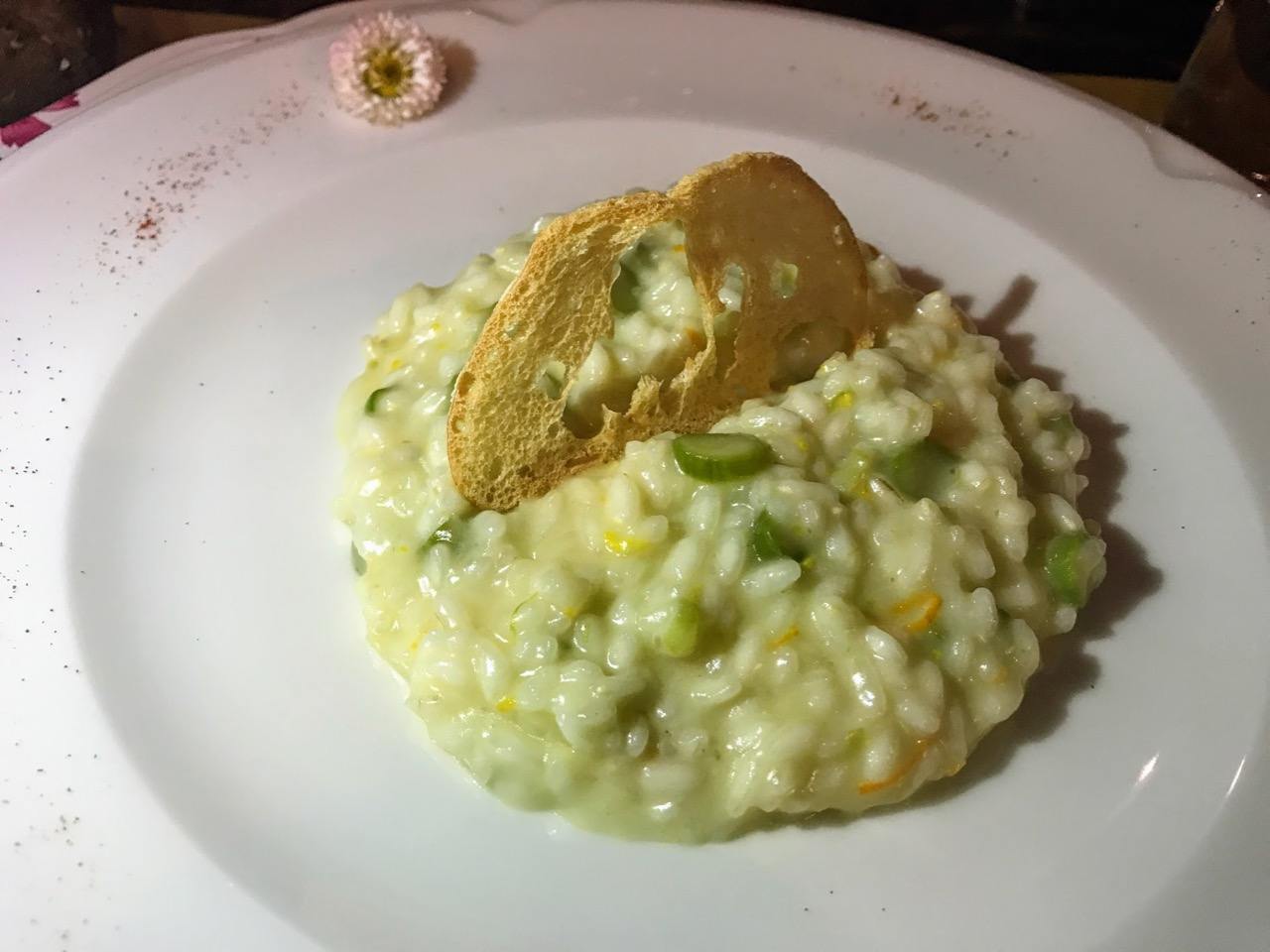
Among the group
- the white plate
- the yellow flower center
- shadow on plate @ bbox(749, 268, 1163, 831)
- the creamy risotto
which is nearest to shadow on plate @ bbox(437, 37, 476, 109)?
the white plate

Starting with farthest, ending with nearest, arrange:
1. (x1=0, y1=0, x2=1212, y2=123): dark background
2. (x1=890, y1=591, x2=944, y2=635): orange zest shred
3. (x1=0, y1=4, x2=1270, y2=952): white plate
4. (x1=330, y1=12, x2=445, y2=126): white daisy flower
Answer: (x1=0, y1=0, x2=1212, y2=123): dark background → (x1=330, y1=12, x2=445, y2=126): white daisy flower → (x1=890, y1=591, x2=944, y2=635): orange zest shred → (x1=0, y1=4, x2=1270, y2=952): white plate

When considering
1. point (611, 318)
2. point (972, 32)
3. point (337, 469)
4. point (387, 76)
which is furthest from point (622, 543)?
point (972, 32)

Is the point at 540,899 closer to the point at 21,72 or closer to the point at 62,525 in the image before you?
the point at 62,525

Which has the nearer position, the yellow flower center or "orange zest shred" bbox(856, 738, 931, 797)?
"orange zest shred" bbox(856, 738, 931, 797)

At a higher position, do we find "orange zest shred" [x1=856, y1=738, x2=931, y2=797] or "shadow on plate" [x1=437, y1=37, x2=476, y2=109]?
"shadow on plate" [x1=437, y1=37, x2=476, y2=109]

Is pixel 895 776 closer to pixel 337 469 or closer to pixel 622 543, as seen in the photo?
pixel 622 543

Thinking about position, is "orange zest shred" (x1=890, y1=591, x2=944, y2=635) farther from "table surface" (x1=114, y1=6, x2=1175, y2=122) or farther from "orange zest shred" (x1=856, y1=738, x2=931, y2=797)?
"table surface" (x1=114, y1=6, x2=1175, y2=122)

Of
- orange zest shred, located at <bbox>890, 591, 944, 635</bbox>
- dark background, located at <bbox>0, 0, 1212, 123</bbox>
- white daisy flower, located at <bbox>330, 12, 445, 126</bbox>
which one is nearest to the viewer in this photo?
orange zest shred, located at <bbox>890, 591, 944, 635</bbox>
